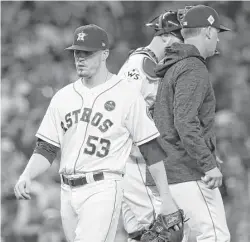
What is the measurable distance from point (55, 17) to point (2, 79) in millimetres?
828

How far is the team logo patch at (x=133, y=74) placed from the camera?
6.12m

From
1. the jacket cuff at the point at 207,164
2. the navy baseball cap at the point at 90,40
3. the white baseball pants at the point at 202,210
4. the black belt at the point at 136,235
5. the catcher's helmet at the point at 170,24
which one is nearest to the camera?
the navy baseball cap at the point at 90,40

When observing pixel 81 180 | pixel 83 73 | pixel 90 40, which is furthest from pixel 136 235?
pixel 90 40

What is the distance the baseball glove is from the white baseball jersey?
410 millimetres

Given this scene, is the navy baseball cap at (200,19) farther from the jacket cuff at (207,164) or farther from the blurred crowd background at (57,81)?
the blurred crowd background at (57,81)

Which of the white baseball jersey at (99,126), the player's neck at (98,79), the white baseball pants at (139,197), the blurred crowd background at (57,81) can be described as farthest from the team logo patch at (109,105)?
the blurred crowd background at (57,81)

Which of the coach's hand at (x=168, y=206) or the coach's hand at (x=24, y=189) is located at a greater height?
the coach's hand at (x=24, y=189)

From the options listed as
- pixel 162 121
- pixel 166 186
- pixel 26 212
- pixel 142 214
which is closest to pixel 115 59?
pixel 26 212

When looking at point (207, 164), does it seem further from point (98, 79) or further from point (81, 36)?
point (81, 36)

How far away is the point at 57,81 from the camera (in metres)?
8.27

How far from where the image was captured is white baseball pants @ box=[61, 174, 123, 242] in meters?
4.73

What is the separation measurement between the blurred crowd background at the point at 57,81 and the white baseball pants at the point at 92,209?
3230mm

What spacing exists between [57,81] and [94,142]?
11.5 ft

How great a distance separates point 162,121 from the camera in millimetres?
5340
